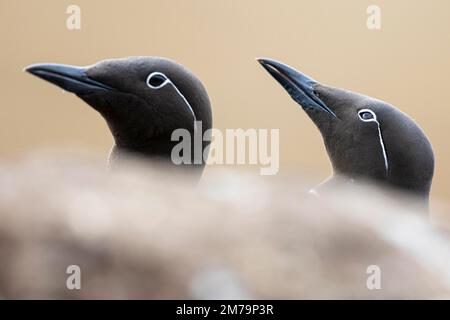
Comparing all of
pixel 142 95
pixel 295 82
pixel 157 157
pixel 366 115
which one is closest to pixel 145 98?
pixel 142 95

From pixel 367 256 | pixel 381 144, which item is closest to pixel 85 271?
pixel 367 256

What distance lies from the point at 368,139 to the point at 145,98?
1.08 meters

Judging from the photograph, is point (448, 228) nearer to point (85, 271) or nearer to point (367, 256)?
point (367, 256)

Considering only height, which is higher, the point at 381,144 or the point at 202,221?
the point at 381,144

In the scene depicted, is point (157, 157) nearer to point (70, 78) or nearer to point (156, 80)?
point (156, 80)

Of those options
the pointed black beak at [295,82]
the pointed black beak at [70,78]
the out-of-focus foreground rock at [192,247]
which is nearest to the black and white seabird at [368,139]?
the pointed black beak at [295,82]

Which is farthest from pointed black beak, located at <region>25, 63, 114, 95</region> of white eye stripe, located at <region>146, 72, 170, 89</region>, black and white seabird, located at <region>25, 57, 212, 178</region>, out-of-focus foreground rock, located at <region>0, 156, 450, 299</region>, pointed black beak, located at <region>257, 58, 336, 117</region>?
out-of-focus foreground rock, located at <region>0, 156, 450, 299</region>

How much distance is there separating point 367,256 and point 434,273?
0.45 feet

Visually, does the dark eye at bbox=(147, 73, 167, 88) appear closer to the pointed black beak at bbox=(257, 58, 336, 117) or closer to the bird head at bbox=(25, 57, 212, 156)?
the bird head at bbox=(25, 57, 212, 156)

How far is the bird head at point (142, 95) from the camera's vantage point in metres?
3.53

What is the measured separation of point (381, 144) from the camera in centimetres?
363

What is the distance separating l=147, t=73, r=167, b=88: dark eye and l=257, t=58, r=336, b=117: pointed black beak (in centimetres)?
68

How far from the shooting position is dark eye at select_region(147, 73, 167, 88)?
3.55 meters

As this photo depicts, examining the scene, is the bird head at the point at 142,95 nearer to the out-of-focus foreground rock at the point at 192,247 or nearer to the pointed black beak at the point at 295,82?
the pointed black beak at the point at 295,82
